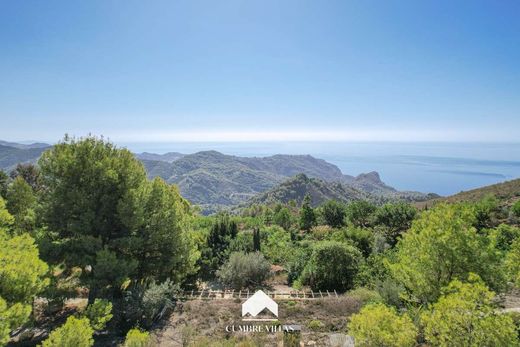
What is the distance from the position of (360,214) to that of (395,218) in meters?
3.92

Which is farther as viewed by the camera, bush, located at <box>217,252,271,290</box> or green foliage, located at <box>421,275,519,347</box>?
bush, located at <box>217,252,271,290</box>

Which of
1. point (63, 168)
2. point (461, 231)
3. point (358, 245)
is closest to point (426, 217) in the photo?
point (461, 231)

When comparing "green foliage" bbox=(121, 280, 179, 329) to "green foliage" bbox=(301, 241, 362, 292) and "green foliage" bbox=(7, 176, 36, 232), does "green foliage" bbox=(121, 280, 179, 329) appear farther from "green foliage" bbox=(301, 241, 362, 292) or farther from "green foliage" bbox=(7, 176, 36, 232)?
"green foliage" bbox=(7, 176, 36, 232)

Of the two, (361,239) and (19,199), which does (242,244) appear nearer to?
(361,239)

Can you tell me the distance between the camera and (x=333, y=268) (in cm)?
1652

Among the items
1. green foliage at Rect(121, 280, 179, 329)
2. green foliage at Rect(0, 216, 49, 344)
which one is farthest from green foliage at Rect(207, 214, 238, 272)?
green foliage at Rect(0, 216, 49, 344)

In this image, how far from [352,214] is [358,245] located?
37.8ft

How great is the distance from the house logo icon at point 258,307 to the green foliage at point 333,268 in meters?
4.48

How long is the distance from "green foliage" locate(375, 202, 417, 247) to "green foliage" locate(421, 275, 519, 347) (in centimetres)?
2355

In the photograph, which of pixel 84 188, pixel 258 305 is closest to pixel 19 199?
pixel 84 188

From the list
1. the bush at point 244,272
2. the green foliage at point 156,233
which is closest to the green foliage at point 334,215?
the bush at point 244,272

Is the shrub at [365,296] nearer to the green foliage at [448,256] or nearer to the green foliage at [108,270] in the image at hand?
the green foliage at [448,256]

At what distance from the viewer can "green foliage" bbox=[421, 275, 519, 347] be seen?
5.68m

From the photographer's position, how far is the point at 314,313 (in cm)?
1225
